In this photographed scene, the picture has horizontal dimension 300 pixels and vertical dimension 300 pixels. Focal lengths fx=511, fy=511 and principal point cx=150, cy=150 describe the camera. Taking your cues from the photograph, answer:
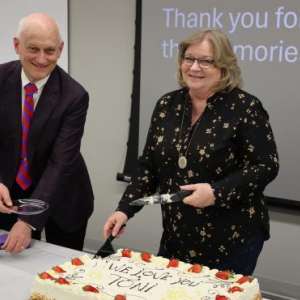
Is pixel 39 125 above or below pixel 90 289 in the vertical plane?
above

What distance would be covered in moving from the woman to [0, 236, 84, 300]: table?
0.25 metres

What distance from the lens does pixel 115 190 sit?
12.8 ft

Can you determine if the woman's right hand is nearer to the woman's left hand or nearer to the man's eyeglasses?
the woman's left hand

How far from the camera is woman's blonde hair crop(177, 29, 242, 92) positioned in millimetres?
1854

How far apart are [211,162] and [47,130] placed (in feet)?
2.47

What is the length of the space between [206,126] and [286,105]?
1.32m

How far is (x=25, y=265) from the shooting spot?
1883 millimetres

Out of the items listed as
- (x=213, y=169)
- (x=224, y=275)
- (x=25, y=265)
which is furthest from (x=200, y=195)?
(x=25, y=265)

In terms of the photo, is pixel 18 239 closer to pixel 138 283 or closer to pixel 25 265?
pixel 25 265

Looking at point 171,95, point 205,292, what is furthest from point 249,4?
point 205,292

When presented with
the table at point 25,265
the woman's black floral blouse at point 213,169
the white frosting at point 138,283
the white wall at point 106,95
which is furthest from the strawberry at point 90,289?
the white wall at point 106,95

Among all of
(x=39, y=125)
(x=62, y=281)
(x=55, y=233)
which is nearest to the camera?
(x=62, y=281)

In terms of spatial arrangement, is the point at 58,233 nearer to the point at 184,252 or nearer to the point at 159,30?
the point at 184,252

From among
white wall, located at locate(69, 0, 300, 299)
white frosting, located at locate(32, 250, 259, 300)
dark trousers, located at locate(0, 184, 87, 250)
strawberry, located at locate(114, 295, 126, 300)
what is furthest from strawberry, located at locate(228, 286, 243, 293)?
white wall, located at locate(69, 0, 300, 299)
